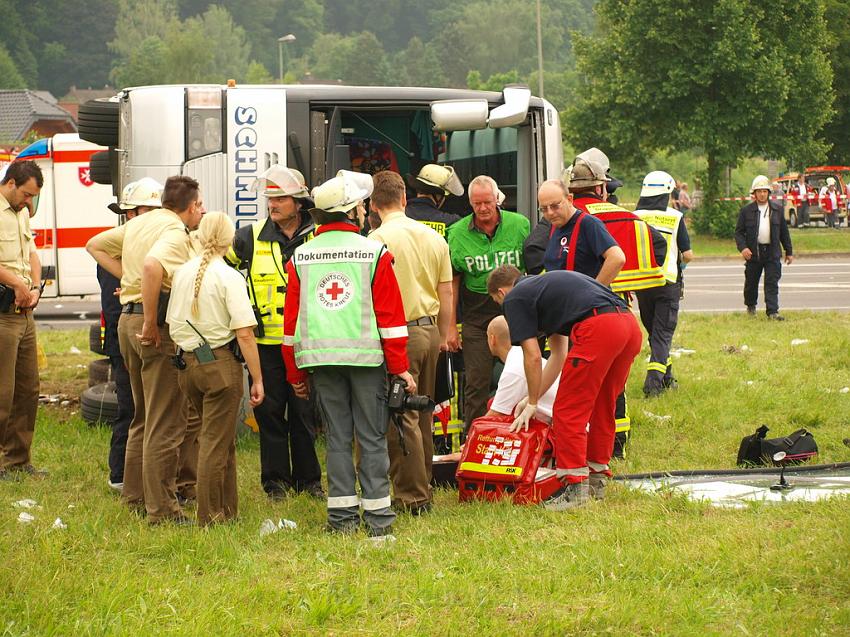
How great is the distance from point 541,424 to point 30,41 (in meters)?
127

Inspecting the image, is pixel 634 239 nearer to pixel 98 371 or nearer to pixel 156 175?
pixel 156 175

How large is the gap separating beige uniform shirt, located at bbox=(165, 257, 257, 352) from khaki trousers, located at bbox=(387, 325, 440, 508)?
1.00m

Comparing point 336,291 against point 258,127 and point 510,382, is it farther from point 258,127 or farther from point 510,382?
point 258,127

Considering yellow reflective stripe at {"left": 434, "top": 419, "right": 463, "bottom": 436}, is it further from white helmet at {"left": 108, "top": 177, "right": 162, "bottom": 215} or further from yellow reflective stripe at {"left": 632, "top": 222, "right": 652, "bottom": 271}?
white helmet at {"left": 108, "top": 177, "right": 162, "bottom": 215}

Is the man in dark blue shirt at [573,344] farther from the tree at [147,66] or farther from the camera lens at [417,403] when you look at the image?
the tree at [147,66]

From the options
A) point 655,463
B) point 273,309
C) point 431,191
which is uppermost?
point 431,191

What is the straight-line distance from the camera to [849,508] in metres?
5.92

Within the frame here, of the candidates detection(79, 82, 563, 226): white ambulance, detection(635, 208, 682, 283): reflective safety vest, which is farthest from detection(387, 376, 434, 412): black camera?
detection(635, 208, 682, 283): reflective safety vest

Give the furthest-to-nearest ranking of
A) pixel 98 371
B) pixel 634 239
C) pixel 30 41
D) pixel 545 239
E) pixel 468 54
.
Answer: pixel 468 54 < pixel 30 41 < pixel 98 371 < pixel 634 239 < pixel 545 239

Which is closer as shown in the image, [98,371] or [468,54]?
[98,371]

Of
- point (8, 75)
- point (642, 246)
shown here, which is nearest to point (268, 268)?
point (642, 246)

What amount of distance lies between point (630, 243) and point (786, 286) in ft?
42.0

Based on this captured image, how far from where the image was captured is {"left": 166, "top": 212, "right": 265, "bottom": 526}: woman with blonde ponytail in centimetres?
626

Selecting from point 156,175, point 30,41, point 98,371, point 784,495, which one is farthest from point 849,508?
point 30,41
